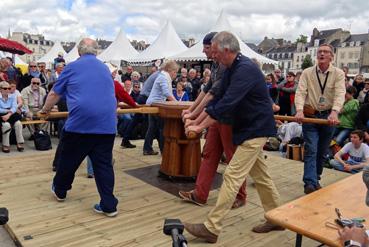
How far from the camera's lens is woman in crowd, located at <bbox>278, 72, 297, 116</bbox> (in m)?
9.98

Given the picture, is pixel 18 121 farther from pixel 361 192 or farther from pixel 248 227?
pixel 361 192

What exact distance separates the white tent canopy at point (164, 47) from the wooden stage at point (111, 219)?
12.1 meters

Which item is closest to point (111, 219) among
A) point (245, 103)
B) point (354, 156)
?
point (245, 103)

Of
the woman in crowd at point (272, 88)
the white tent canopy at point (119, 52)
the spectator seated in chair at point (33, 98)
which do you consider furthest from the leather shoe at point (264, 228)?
the white tent canopy at point (119, 52)

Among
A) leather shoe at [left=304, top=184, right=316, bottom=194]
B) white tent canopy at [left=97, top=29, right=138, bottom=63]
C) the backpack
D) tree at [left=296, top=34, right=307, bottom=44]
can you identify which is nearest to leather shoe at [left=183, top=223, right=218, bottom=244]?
leather shoe at [left=304, top=184, right=316, bottom=194]

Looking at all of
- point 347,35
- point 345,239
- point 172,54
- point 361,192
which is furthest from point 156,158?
point 347,35

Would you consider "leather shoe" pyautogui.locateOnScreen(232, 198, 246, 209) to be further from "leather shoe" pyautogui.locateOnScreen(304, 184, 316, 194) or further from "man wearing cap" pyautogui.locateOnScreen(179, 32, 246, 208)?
"leather shoe" pyautogui.locateOnScreen(304, 184, 316, 194)

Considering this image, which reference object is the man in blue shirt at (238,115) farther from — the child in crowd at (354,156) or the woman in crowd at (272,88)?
the woman in crowd at (272,88)

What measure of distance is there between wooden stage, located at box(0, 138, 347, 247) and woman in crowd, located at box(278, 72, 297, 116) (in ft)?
15.1

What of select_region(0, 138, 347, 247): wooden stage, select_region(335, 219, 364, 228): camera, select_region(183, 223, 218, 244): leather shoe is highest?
select_region(335, 219, 364, 228): camera

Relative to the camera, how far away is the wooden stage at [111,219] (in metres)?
3.30

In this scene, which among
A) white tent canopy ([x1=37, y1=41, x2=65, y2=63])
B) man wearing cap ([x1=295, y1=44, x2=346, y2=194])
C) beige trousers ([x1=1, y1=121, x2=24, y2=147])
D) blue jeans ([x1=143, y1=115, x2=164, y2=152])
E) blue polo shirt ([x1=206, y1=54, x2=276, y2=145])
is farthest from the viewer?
white tent canopy ([x1=37, y1=41, x2=65, y2=63])

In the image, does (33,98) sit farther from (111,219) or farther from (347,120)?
(347,120)

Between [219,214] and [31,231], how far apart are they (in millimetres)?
1720
